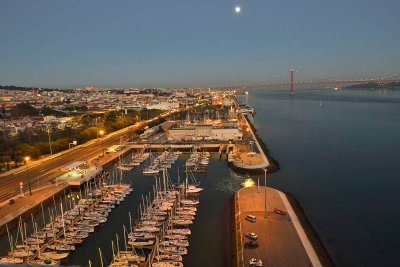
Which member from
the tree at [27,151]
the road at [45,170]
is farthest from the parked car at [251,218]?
the tree at [27,151]

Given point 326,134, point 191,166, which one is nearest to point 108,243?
point 191,166

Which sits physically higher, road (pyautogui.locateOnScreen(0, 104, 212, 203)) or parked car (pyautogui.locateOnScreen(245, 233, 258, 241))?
road (pyautogui.locateOnScreen(0, 104, 212, 203))

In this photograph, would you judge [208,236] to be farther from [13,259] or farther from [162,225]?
[13,259]

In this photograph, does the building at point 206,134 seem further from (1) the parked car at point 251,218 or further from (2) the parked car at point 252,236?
(2) the parked car at point 252,236

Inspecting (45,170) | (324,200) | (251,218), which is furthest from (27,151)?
(324,200)

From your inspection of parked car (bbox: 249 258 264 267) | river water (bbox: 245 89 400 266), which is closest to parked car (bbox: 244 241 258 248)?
parked car (bbox: 249 258 264 267)

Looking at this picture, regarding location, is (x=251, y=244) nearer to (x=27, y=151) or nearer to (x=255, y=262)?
(x=255, y=262)

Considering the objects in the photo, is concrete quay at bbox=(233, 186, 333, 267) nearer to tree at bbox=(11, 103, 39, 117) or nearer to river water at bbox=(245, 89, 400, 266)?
river water at bbox=(245, 89, 400, 266)
